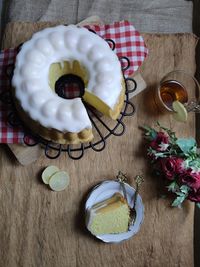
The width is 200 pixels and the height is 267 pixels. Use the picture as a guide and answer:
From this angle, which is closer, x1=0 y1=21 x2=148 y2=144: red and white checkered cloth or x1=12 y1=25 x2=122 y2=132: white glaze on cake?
x1=12 y1=25 x2=122 y2=132: white glaze on cake

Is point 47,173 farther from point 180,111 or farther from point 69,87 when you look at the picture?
point 180,111

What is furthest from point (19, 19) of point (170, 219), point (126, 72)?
point (170, 219)

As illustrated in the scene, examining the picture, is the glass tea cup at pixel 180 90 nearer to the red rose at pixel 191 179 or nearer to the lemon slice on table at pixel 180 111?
the lemon slice on table at pixel 180 111

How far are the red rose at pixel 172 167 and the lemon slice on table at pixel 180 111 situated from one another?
0.11m

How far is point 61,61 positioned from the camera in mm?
946

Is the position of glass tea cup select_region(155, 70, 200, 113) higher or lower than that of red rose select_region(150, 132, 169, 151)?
higher

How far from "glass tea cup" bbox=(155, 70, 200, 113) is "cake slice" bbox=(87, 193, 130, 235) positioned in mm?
275

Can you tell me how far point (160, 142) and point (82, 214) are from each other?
26 cm

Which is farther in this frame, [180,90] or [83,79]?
[180,90]

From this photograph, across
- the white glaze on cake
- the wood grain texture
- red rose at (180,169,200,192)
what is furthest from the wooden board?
red rose at (180,169,200,192)

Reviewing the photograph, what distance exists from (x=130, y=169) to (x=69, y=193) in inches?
6.6

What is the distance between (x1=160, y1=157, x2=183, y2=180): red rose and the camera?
0.98 meters

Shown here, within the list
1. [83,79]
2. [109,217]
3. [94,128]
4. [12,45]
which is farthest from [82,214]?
[12,45]

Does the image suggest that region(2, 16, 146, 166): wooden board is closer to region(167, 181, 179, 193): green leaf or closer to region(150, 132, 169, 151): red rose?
region(150, 132, 169, 151): red rose
